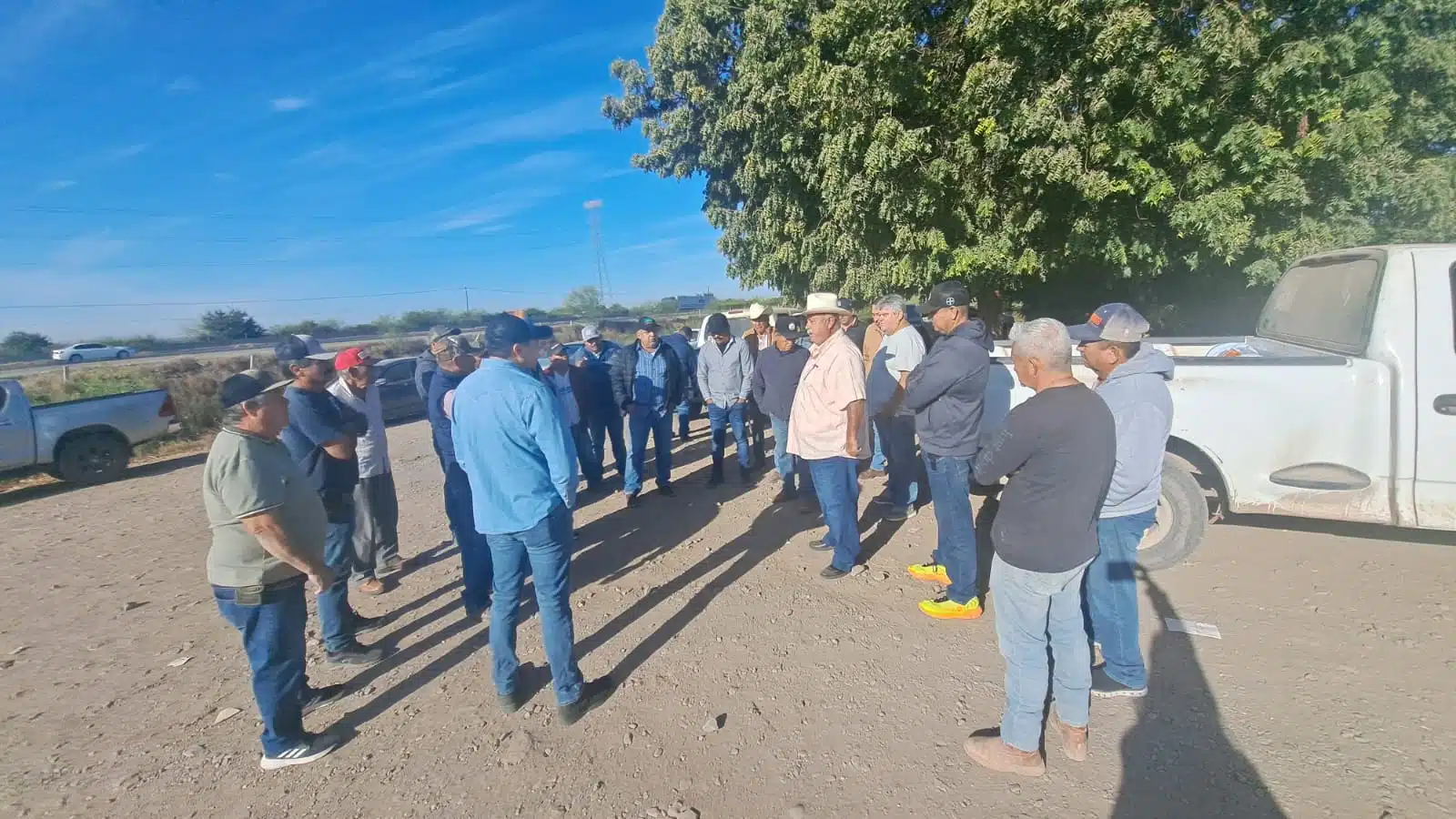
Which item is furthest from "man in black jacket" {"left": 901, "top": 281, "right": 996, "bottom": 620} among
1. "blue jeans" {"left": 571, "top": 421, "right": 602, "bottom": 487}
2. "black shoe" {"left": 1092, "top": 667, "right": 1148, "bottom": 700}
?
Result: "blue jeans" {"left": 571, "top": 421, "right": 602, "bottom": 487}

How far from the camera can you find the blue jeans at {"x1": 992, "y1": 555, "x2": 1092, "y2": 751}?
2285mm

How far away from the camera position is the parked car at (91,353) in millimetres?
33469

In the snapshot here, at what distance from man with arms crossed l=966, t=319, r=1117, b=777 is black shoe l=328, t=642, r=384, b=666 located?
3372 millimetres

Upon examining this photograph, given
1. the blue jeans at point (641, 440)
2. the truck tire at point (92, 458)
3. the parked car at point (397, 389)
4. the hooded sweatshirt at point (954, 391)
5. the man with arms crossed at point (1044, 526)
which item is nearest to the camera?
the man with arms crossed at point (1044, 526)

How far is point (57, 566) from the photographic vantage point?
17.9ft

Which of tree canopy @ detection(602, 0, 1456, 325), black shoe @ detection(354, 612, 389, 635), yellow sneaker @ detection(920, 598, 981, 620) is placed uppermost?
tree canopy @ detection(602, 0, 1456, 325)

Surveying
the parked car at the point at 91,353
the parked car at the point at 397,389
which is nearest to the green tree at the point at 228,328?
the parked car at the point at 91,353

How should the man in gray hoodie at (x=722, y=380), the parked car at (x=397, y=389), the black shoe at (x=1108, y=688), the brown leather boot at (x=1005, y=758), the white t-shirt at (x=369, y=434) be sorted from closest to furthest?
the brown leather boot at (x=1005, y=758) < the black shoe at (x=1108, y=688) < the white t-shirt at (x=369, y=434) < the man in gray hoodie at (x=722, y=380) < the parked car at (x=397, y=389)

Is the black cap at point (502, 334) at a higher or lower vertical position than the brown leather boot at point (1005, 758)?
higher

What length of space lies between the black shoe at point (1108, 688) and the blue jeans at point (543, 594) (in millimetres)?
2508

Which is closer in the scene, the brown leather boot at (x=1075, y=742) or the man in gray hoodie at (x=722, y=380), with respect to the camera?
the brown leather boot at (x=1075, y=742)

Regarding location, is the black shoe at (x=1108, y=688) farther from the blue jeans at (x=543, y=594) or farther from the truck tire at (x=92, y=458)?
the truck tire at (x=92, y=458)

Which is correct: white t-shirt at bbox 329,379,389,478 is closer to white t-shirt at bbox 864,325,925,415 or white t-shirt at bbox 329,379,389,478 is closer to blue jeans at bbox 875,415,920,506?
white t-shirt at bbox 864,325,925,415

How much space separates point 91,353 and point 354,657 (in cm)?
4643
